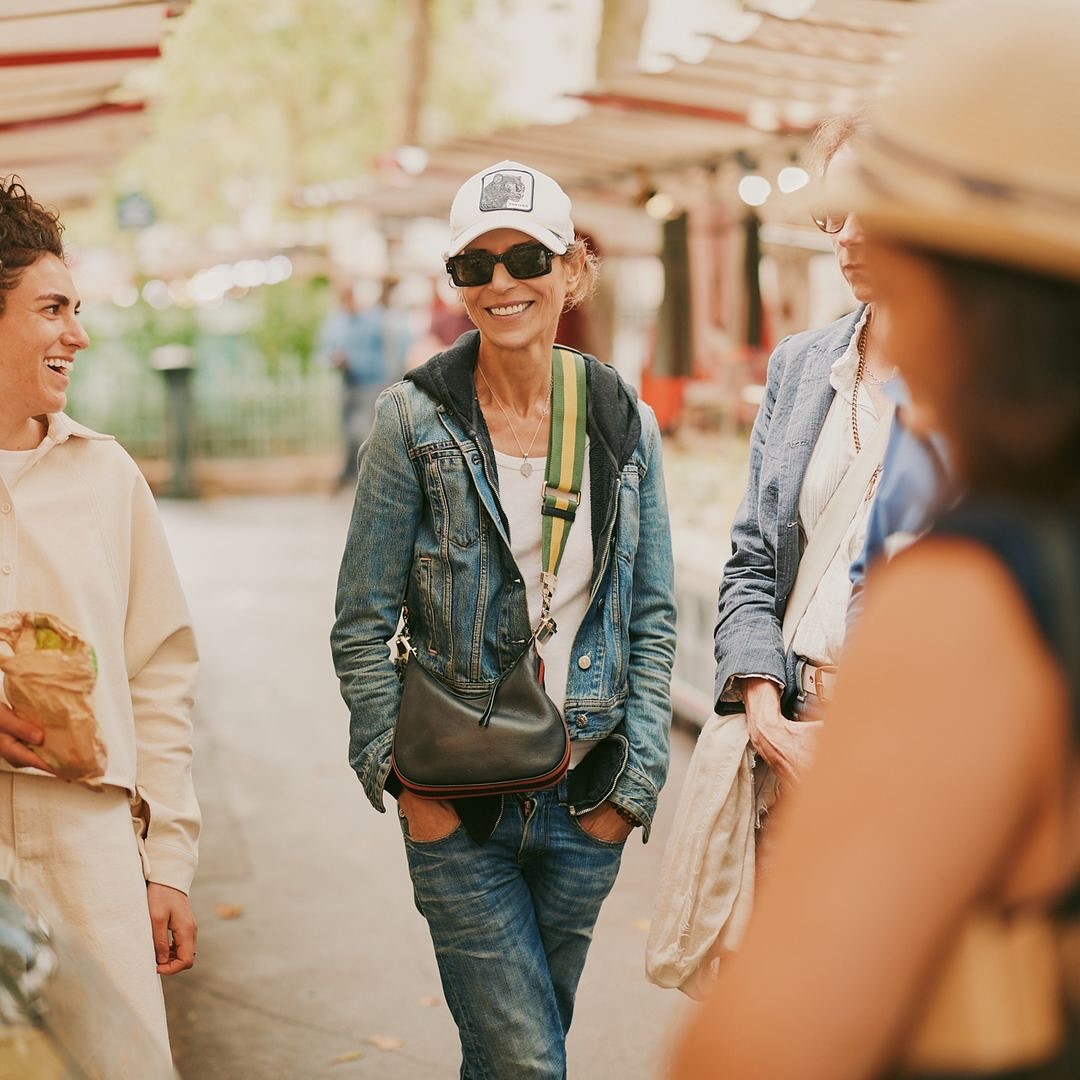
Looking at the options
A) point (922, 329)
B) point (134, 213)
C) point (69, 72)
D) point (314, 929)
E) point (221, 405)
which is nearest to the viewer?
point (922, 329)

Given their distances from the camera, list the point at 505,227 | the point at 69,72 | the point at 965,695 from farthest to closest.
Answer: the point at 69,72
the point at 505,227
the point at 965,695

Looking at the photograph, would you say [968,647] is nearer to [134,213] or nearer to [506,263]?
[506,263]

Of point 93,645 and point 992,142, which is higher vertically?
point 992,142

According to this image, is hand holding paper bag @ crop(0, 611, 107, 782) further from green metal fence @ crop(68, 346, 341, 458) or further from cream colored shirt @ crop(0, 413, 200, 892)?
green metal fence @ crop(68, 346, 341, 458)

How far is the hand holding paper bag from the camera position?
2295mm

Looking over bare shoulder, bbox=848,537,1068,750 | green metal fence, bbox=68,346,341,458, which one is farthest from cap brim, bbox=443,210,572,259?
green metal fence, bbox=68,346,341,458

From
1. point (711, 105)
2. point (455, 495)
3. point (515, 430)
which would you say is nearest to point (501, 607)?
point (455, 495)

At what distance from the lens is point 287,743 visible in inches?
289

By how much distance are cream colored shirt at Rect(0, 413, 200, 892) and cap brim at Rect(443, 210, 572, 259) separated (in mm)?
741

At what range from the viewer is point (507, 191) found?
2625mm

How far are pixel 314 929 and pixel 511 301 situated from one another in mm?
3181

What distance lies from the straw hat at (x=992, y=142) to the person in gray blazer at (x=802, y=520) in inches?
60.2

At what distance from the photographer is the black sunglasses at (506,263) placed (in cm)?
263

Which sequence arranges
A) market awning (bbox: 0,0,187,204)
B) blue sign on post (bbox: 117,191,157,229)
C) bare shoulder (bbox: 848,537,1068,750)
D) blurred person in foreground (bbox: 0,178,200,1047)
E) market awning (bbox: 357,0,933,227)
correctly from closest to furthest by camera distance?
bare shoulder (bbox: 848,537,1068,750) < blurred person in foreground (bbox: 0,178,200,1047) < market awning (bbox: 0,0,187,204) < market awning (bbox: 357,0,933,227) < blue sign on post (bbox: 117,191,157,229)
